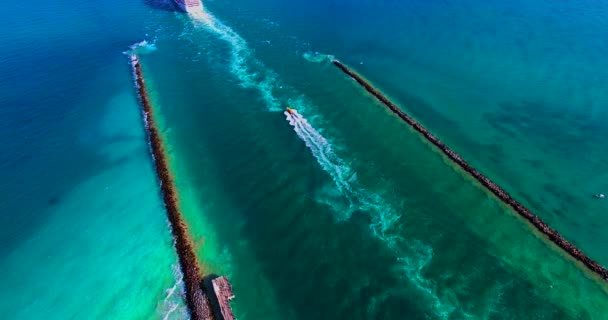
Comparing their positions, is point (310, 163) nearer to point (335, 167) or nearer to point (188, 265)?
point (335, 167)

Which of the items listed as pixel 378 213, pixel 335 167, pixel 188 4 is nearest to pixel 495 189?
pixel 378 213

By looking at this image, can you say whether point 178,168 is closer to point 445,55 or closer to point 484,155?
point 484,155

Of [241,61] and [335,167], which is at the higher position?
[241,61]

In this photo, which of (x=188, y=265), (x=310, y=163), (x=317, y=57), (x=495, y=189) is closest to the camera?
(x=188, y=265)

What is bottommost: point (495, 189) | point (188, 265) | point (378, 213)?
point (188, 265)

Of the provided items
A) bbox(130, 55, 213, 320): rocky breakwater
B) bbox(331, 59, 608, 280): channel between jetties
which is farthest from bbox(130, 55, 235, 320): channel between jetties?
bbox(331, 59, 608, 280): channel between jetties

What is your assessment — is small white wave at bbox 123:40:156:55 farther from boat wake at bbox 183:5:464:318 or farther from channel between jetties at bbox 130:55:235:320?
channel between jetties at bbox 130:55:235:320
